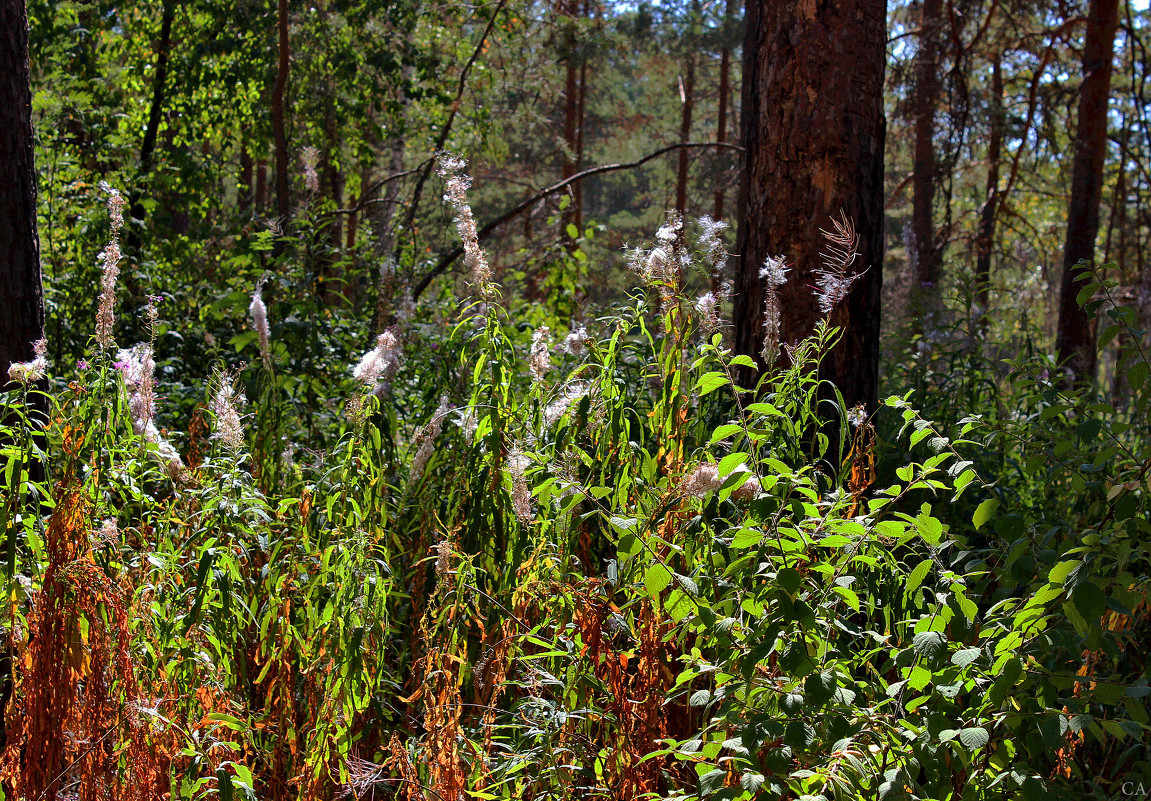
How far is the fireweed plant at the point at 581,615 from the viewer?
1620 millimetres

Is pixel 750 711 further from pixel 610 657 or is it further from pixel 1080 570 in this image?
pixel 1080 570

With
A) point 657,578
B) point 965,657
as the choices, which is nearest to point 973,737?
point 965,657

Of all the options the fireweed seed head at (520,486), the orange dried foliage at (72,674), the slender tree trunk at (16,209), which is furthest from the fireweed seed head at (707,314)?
the slender tree trunk at (16,209)

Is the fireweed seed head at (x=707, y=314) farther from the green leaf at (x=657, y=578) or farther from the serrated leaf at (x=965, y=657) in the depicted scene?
the serrated leaf at (x=965, y=657)

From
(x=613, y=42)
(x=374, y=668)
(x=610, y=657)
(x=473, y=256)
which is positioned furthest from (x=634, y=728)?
(x=613, y=42)

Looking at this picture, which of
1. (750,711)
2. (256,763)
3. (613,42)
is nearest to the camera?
(750,711)

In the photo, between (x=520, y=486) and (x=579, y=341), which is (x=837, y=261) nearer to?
(x=579, y=341)

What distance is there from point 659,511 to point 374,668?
75 centimetres

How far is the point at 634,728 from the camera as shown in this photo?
6.70 feet

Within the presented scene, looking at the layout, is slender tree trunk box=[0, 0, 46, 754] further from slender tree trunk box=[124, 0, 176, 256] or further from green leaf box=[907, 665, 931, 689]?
slender tree trunk box=[124, 0, 176, 256]

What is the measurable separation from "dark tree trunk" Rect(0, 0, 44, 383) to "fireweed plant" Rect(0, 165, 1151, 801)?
470 mm

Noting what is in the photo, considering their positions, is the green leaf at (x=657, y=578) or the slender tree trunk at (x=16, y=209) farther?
the slender tree trunk at (x=16, y=209)

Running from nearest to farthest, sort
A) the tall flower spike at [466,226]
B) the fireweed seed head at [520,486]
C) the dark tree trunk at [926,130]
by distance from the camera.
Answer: the fireweed seed head at [520,486], the tall flower spike at [466,226], the dark tree trunk at [926,130]

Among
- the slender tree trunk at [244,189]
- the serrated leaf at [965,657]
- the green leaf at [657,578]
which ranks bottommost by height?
the serrated leaf at [965,657]
